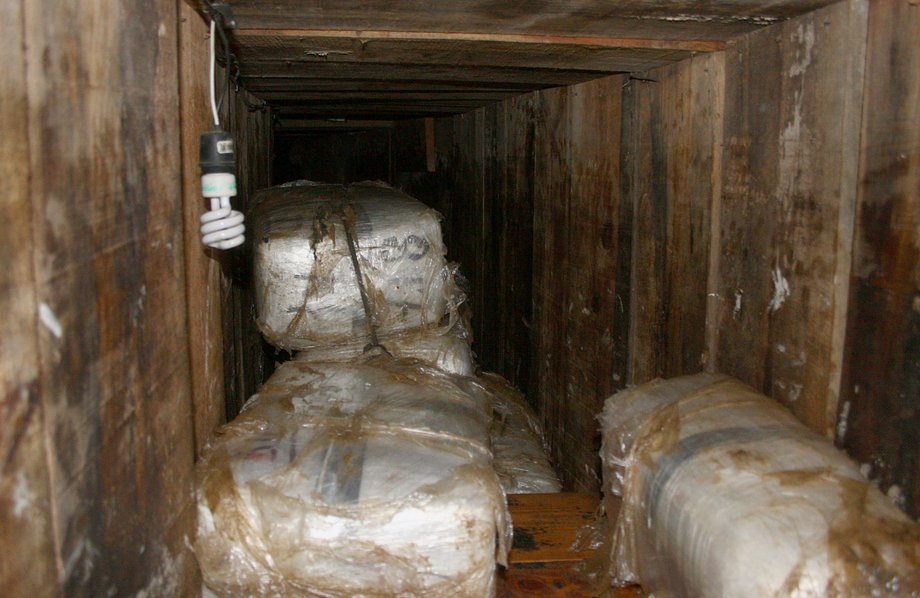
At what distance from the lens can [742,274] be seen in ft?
8.92

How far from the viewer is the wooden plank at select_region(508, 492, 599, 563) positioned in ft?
9.92

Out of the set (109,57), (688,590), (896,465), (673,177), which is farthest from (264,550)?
(673,177)

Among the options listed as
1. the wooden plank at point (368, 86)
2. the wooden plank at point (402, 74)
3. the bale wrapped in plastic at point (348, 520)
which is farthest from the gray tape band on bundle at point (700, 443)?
the wooden plank at point (368, 86)

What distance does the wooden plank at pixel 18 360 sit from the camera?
3.73ft

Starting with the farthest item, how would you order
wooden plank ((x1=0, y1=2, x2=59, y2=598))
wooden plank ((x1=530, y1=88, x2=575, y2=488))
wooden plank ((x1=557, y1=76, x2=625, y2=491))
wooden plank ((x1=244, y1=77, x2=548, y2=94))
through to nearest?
wooden plank ((x1=530, y1=88, x2=575, y2=488)), wooden plank ((x1=244, y1=77, x2=548, y2=94)), wooden plank ((x1=557, y1=76, x2=625, y2=491)), wooden plank ((x1=0, y1=2, x2=59, y2=598))

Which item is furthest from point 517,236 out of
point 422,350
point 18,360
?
point 18,360

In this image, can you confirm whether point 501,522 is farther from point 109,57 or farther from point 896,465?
point 109,57

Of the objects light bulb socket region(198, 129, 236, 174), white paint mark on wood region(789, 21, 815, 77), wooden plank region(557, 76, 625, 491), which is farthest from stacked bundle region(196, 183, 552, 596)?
white paint mark on wood region(789, 21, 815, 77)

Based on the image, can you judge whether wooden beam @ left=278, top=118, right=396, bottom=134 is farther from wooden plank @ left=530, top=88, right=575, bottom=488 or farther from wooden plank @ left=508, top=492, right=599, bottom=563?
wooden plank @ left=508, top=492, right=599, bottom=563

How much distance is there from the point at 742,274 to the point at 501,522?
3.97 feet

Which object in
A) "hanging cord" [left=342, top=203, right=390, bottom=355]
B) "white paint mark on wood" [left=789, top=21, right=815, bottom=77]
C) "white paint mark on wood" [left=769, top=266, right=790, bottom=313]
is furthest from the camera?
"hanging cord" [left=342, top=203, right=390, bottom=355]

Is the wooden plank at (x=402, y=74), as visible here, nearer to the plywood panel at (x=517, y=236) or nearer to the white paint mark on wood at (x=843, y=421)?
the plywood panel at (x=517, y=236)

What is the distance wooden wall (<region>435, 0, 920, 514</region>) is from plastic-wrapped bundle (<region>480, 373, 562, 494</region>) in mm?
155

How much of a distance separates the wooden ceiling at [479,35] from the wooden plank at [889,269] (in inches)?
13.5
